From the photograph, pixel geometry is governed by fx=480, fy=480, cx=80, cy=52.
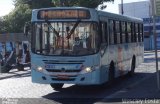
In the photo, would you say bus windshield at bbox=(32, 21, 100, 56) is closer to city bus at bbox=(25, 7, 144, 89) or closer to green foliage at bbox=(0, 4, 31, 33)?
city bus at bbox=(25, 7, 144, 89)

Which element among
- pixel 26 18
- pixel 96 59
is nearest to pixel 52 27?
pixel 96 59

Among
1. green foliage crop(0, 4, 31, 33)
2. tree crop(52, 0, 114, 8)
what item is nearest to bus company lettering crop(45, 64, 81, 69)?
tree crop(52, 0, 114, 8)

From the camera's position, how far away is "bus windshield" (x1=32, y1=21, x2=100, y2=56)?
15633 millimetres

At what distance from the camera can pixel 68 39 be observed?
51.6 feet

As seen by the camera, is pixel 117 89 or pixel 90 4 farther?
pixel 90 4

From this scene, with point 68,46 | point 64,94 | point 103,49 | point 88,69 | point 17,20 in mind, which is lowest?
point 17,20

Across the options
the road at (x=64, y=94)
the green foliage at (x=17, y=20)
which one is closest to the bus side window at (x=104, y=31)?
the road at (x=64, y=94)

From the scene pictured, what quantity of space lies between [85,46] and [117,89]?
2.55m

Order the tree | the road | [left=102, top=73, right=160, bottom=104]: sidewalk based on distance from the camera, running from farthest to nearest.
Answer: the tree
the road
[left=102, top=73, right=160, bottom=104]: sidewalk

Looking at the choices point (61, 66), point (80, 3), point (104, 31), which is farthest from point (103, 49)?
point (80, 3)

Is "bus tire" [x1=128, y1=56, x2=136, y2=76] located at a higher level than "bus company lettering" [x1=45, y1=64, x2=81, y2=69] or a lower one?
lower

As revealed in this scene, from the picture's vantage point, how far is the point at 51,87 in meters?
18.7

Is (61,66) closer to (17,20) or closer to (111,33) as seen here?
(111,33)

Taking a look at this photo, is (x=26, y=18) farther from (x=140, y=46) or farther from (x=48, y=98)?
(x=48, y=98)
